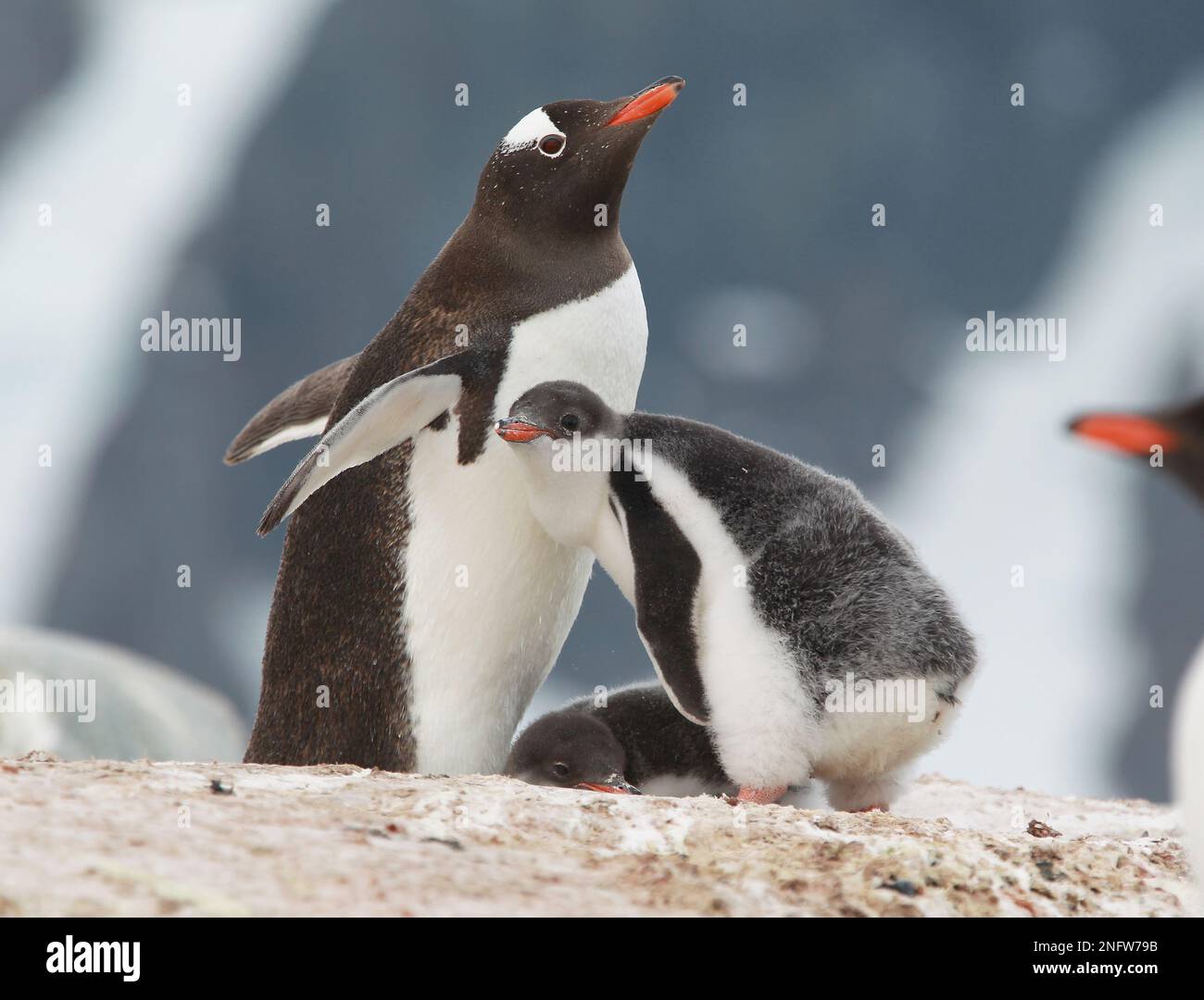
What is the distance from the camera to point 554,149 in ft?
9.09

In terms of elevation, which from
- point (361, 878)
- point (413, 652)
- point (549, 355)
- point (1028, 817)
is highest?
point (549, 355)

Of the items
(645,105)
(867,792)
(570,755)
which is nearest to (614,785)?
(570,755)

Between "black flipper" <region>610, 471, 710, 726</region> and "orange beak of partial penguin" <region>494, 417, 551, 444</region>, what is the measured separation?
0.18m

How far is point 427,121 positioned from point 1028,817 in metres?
8.62

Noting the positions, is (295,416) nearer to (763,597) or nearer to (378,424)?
(378,424)

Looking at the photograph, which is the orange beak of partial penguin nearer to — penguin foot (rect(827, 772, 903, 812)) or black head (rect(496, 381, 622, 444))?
black head (rect(496, 381, 622, 444))

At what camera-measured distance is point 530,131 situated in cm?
280

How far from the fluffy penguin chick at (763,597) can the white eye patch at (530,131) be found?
61 cm

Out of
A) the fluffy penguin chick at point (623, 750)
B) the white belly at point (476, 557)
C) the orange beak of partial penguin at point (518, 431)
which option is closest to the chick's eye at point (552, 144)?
the white belly at point (476, 557)

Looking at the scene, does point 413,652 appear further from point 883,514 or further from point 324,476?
point 883,514

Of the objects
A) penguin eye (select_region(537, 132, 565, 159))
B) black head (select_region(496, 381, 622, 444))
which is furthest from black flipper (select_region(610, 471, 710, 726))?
penguin eye (select_region(537, 132, 565, 159))

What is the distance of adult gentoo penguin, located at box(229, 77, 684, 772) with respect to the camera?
8.68 ft
